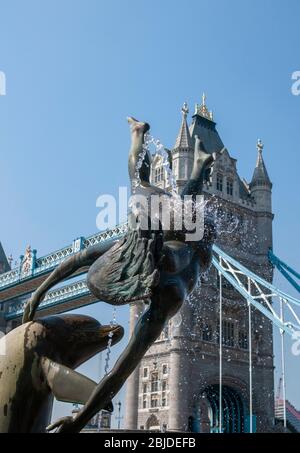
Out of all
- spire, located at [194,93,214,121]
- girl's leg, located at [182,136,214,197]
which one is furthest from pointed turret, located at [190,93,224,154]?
girl's leg, located at [182,136,214,197]

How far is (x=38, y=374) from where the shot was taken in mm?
3672

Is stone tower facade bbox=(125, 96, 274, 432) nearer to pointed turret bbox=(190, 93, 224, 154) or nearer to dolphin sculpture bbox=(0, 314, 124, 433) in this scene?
pointed turret bbox=(190, 93, 224, 154)

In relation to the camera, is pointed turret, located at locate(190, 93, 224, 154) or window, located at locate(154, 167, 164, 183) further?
pointed turret, located at locate(190, 93, 224, 154)

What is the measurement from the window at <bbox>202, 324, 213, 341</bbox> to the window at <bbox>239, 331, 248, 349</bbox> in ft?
8.08

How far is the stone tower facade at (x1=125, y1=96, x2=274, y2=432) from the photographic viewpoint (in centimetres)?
3097

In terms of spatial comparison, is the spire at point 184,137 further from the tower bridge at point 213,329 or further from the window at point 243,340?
the window at point 243,340

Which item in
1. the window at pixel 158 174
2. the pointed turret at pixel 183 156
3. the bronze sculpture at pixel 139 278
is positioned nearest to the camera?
the bronze sculpture at pixel 139 278

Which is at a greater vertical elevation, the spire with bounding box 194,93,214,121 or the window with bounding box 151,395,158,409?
the spire with bounding box 194,93,214,121

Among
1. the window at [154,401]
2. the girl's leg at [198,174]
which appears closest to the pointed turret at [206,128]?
the window at [154,401]

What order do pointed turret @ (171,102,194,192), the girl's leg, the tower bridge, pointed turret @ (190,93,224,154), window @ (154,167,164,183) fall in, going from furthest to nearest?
1. pointed turret @ (190,93,224,154)
2. window @ (154,167,164,183)
3. pointed turret @ (171,102,194,192)
4. the tower bridge
5. the girl's leg

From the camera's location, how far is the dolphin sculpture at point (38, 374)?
11.8ft

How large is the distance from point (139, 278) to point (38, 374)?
82 cm
